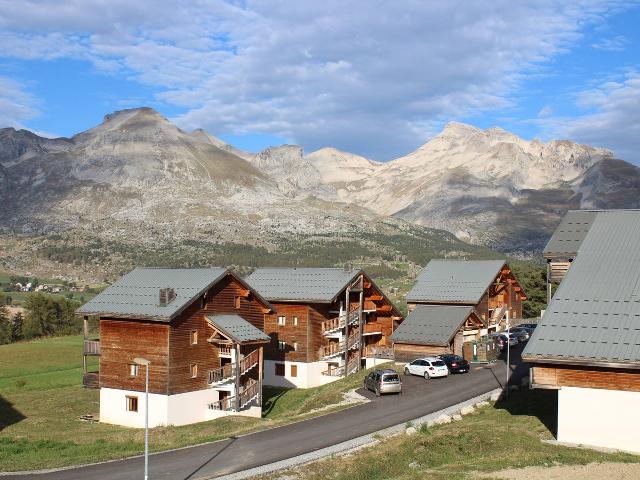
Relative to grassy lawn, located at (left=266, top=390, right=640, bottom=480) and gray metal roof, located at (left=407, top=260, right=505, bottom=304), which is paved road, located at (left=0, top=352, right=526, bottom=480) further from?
gray metal roof, located at (left=407, top=260, right=505, bottom=304)

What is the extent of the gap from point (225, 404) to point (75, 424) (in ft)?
32.1

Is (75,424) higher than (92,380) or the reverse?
the reverse

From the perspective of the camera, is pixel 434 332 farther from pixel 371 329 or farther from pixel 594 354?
pixel 594 354

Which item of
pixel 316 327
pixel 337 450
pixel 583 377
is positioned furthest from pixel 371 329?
pixel 583 377

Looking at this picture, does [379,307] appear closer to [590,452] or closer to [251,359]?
[251,359]

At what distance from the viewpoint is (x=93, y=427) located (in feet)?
150

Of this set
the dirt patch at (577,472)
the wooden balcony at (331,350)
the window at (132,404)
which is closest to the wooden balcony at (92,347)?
the window at (132,404)

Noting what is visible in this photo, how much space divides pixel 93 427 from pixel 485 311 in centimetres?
3768

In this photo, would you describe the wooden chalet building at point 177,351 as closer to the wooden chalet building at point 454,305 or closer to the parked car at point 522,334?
the wooden chalet building at point 454,305

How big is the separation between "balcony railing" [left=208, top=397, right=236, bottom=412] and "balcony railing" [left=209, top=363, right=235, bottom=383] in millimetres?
1311

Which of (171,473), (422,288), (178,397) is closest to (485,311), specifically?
(422,288)

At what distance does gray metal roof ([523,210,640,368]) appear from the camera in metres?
30.8

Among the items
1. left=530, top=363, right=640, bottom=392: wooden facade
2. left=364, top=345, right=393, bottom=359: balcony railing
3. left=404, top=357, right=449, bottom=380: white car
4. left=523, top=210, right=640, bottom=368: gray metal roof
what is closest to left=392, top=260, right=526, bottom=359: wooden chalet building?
left=364, top=345, right=393, bottom=359: balcony railing

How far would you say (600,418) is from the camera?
3062 centimetres
